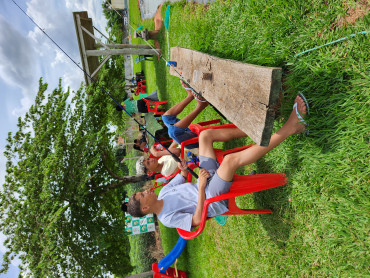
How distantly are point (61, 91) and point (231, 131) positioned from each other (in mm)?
5587

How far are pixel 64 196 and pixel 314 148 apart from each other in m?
5.54

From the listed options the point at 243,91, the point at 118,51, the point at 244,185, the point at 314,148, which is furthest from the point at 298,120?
the point at 118,51

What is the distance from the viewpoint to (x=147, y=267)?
35.8ft

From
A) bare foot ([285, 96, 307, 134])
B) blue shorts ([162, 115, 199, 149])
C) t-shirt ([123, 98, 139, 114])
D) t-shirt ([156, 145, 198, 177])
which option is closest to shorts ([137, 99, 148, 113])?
t-shirt ([123, 98, 139, 114])

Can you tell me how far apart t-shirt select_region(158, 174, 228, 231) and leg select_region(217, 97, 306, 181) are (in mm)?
556

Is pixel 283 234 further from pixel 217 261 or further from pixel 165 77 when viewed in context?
pixel 165 77

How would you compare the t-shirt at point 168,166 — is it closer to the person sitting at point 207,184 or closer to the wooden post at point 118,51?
the person sitting at point 207,184

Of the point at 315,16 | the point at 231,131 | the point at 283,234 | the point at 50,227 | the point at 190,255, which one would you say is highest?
the point at 315,16

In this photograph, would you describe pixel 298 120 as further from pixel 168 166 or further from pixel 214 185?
pixel 168 166

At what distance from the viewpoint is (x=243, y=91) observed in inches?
85.7

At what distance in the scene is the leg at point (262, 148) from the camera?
2.31m

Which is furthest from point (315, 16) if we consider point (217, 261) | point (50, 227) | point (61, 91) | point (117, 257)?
point (117, 257)

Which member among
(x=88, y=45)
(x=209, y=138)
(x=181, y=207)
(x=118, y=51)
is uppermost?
(x=88, y=45)

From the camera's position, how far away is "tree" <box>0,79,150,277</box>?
487 cm
